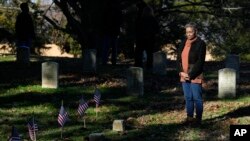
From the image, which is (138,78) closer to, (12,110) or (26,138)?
(12,110)

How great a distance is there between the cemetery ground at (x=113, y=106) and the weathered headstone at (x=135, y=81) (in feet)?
0.63

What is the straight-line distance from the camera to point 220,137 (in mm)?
10164

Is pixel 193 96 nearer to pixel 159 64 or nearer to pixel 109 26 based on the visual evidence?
pixel 159 64

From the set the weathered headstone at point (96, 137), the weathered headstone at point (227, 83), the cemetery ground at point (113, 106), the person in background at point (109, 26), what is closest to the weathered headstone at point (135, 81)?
the cemetery ground at point (113, 106)

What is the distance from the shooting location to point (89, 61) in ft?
58.4

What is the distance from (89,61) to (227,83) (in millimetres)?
5101

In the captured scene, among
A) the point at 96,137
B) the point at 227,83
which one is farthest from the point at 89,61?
the point at 96,137

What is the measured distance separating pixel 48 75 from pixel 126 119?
3.72 m

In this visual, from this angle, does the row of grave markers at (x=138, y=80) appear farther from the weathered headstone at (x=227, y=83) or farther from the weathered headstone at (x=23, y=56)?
the weathered headstone at (x=23, y=56)

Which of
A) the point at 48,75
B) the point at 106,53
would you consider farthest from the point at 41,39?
the point at 48,75

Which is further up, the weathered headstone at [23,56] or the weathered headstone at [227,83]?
the weathered headstone at [23,56]

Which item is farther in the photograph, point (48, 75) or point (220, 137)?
point (48, 75)

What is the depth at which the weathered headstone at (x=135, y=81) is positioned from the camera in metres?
14.4

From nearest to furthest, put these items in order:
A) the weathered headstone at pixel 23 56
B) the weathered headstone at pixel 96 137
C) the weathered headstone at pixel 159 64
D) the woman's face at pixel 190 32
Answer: the weathered headstone at pixel 96 137, the woman's face at pixel 190 32, the weathered headstone at pixel 159 64, the weathered headstone at pixel 23 56
